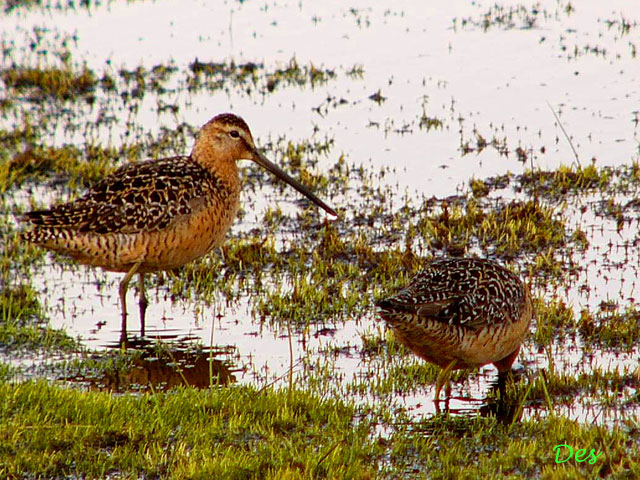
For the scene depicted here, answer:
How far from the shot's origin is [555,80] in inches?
562

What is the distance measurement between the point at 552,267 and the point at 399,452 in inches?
143

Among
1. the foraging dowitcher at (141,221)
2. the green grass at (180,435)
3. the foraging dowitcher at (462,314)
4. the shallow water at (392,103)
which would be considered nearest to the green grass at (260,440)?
the green grass at (180,435)

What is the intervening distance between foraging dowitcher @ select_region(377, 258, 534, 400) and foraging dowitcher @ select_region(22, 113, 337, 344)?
2.00 m

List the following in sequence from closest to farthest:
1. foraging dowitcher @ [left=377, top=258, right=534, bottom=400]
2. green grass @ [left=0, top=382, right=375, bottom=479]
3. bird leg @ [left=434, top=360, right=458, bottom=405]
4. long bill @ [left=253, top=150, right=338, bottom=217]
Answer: green grass @ [left=0, top=382, right=375, bottom=479]
foraging dowitcher @ [left=377, top=258, right=534, bottom=400]
bird leg @ [left=434, top=360, right=458, bottom=405]
long bill @ [left=253, top=150, right=338, bottom=217]

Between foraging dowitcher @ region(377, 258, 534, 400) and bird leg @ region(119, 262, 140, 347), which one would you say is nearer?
foraging dowitcher @ region(377, 258, 534, 400)

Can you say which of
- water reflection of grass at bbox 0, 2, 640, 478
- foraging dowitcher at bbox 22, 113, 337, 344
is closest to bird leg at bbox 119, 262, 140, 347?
foraging dowitcher at bbox 22, 113, 337, 344

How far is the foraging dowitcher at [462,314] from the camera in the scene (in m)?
6.40

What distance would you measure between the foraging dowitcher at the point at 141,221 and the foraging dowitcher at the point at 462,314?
2.00 meters

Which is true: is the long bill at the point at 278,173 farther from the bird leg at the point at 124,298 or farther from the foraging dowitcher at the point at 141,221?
the bird leg at the point at 124,298

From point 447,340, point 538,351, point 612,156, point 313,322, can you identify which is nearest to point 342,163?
point 612,156

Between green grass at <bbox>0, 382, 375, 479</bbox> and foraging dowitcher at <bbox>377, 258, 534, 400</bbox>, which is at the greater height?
foraging dowitcher at <bbox>377, 258, 534, 400</bbox>

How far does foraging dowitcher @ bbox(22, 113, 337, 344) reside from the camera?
8.09 metres

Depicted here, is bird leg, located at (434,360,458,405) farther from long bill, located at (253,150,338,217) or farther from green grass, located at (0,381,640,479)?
long bill, located at (253,150,338,217)

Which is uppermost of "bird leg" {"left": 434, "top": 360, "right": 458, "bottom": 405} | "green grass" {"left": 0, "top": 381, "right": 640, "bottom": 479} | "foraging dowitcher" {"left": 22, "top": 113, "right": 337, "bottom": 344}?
"foraging dowitcher" {"left": 22, "top": 113, "right": 337, "bottom": 344}
